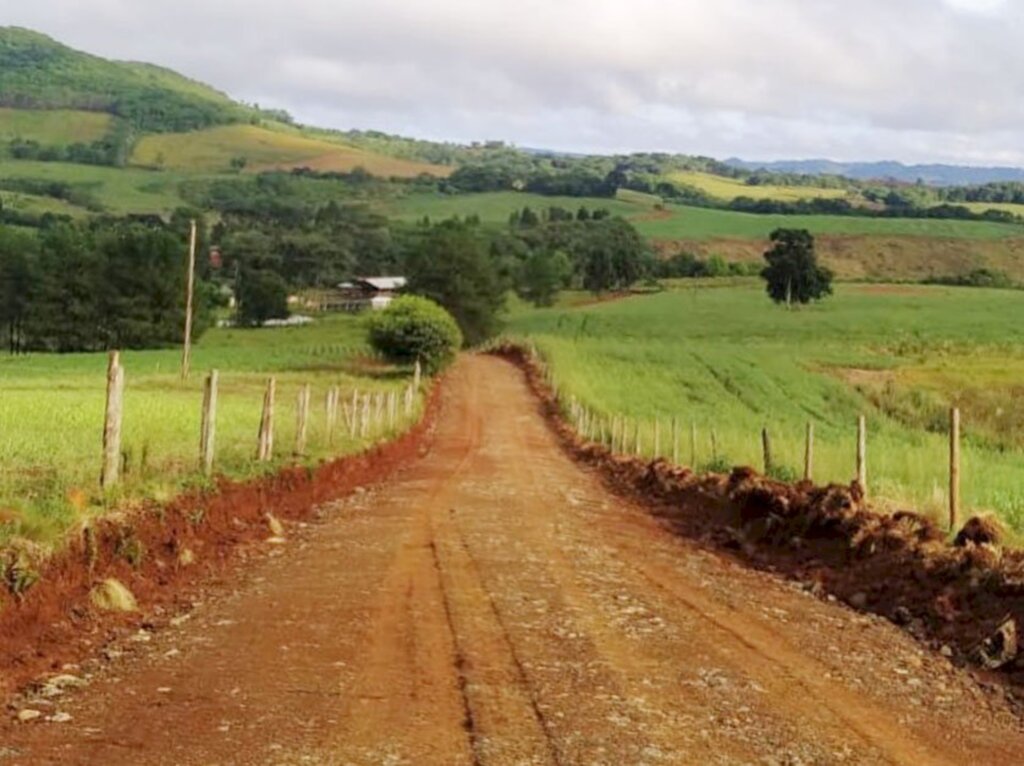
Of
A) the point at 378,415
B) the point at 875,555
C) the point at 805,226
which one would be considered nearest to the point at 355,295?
the point at 805,226

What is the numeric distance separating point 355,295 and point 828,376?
79.8 metres

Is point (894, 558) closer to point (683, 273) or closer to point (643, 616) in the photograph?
point (643, 616)

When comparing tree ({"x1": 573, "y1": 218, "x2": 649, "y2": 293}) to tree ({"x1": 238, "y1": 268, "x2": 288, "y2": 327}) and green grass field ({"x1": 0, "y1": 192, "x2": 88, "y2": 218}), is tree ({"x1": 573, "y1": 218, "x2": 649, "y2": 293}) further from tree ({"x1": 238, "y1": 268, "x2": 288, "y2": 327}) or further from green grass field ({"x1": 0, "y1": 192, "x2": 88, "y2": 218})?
green grass field ({"x1": 0, "y1": 192, "x2": 88, "y2": 218})

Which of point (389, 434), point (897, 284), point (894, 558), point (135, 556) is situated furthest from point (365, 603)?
point (897, 284)

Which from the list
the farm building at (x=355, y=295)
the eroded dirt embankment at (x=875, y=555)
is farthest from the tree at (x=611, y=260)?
the eroded dirt embankment at (x=875, y=555)

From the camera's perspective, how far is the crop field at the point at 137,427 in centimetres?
1319

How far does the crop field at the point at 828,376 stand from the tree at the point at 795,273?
6.65ft

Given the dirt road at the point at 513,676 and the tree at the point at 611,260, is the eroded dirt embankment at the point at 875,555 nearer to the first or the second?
the dirt road at the point at 513,676

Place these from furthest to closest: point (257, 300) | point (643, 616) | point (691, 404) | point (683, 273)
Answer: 1. point (683, 273)
2. point (257, 300)
3. point (691, 404)
4. point (643, 616)

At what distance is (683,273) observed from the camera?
155 meters

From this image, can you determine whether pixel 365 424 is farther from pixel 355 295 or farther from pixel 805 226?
pixel 805 226

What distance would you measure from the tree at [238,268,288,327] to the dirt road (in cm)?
10747

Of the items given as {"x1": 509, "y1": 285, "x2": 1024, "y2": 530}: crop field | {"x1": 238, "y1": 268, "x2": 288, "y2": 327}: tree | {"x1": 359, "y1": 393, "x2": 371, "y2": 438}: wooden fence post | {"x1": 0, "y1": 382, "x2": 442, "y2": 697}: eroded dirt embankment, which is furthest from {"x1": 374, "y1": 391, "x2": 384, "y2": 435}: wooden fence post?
{"x1": 238, "y1": 268, "x2": 288, "y2": 327}: tree

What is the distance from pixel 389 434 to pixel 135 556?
892 inches
